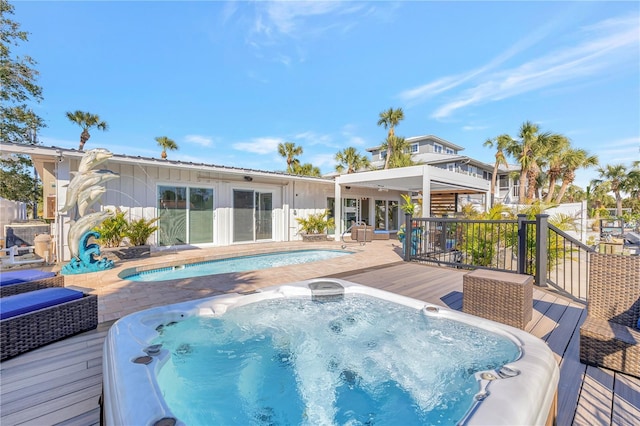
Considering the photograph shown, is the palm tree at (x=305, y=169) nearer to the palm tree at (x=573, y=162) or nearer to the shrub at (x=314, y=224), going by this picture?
the shrub at (x=314, y=224)

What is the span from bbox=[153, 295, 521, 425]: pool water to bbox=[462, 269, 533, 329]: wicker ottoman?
580 millimetres

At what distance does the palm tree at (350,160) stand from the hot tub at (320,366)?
20654 mm

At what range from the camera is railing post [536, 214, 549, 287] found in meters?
4.76

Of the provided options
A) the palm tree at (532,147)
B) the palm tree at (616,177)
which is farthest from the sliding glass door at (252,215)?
the palm tree at (616,177)

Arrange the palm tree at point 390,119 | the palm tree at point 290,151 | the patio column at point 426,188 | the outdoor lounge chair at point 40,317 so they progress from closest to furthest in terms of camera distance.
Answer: the outdoor lounge chair at point 40,317 < the patio column at point 426,188 < the palm tree at point 390,119 < the palm tree at point 290,151

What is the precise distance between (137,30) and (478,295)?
38.3 feet

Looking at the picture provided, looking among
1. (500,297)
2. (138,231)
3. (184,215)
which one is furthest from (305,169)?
(500,297)

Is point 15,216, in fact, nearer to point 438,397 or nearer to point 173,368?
point 173,368

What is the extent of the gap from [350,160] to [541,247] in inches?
772

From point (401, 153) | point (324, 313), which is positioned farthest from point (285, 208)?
point (401, 153)

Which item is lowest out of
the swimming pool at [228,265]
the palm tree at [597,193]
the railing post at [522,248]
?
the swimming pool at [228,265]

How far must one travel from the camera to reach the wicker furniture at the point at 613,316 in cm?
227

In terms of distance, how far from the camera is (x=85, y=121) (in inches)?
734

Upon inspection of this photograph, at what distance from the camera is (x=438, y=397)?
7.32 ft
